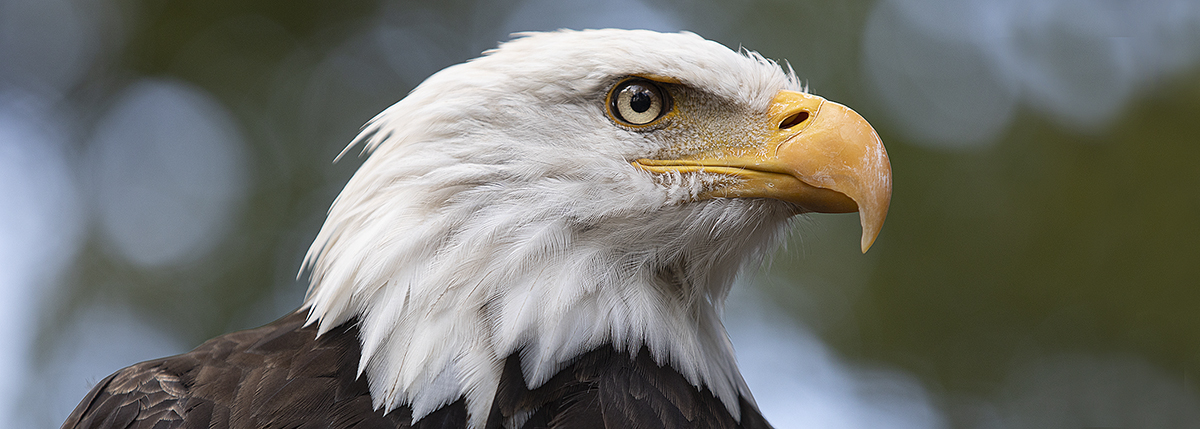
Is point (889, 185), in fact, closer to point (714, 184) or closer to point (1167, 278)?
point (714, 184)

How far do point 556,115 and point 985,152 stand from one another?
577 centimetres

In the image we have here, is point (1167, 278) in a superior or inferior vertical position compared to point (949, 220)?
inferior

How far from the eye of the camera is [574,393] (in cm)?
185

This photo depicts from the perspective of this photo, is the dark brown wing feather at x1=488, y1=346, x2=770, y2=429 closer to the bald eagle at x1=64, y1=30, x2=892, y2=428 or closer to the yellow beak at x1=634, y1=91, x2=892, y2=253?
the bald eagle at x1=64, y1=30, x2=892, y2=428

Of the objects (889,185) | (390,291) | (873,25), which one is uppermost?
(873,25)

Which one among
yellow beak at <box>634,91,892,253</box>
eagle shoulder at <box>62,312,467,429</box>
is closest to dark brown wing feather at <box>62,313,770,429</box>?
eagle shoulder at <box>62,312,467,429</box>

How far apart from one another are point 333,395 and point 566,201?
70cm

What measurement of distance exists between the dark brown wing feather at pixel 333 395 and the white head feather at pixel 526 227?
4 centimetres

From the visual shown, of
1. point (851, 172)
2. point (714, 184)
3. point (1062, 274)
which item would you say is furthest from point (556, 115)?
point (1062, 274)

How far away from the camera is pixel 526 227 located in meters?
1.92

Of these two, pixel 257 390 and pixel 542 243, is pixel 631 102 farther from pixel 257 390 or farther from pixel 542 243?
pixel 257 390

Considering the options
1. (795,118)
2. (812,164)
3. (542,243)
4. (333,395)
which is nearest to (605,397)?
(542,243)

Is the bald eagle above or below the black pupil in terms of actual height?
below

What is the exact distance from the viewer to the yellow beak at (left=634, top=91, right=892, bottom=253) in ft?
6.21
